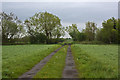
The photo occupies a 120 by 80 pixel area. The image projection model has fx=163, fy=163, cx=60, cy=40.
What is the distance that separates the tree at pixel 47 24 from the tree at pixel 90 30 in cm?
2330

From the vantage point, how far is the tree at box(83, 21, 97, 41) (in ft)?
374

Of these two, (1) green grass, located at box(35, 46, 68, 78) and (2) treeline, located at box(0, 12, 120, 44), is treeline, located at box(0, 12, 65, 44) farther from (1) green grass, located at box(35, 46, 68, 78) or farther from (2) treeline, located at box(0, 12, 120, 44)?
(1) green grass, located at box(35, 46, 68, 78)

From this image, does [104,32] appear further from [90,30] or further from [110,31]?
[90,30]

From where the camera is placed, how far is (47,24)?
91.3 meters

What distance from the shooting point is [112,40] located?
9669cm

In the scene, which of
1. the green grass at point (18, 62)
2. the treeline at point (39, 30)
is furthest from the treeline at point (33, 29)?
the green grass at point (18, 62)

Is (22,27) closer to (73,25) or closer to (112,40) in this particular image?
(112,40)

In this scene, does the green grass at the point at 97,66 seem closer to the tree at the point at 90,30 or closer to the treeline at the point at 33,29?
the treeline at the point at 33,29

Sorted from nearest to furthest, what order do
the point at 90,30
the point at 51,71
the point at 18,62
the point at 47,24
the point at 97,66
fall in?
1. the point at 51,71
2. the point at 97,66
3. the point at 18,62
4. the point at 47,24
5. the point at 90,30

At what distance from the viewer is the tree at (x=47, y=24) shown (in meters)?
91.2

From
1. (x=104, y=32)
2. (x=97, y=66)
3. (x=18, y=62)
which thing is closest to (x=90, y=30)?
(x=104, y=32)

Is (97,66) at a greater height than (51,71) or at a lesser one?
greater

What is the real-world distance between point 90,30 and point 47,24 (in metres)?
38.8

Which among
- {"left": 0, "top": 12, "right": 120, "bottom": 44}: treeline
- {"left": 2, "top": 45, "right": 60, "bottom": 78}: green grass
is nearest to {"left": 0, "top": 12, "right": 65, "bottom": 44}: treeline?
{"left": 0, "top": 12, "right": 120, "bottom": 44}: treeline
